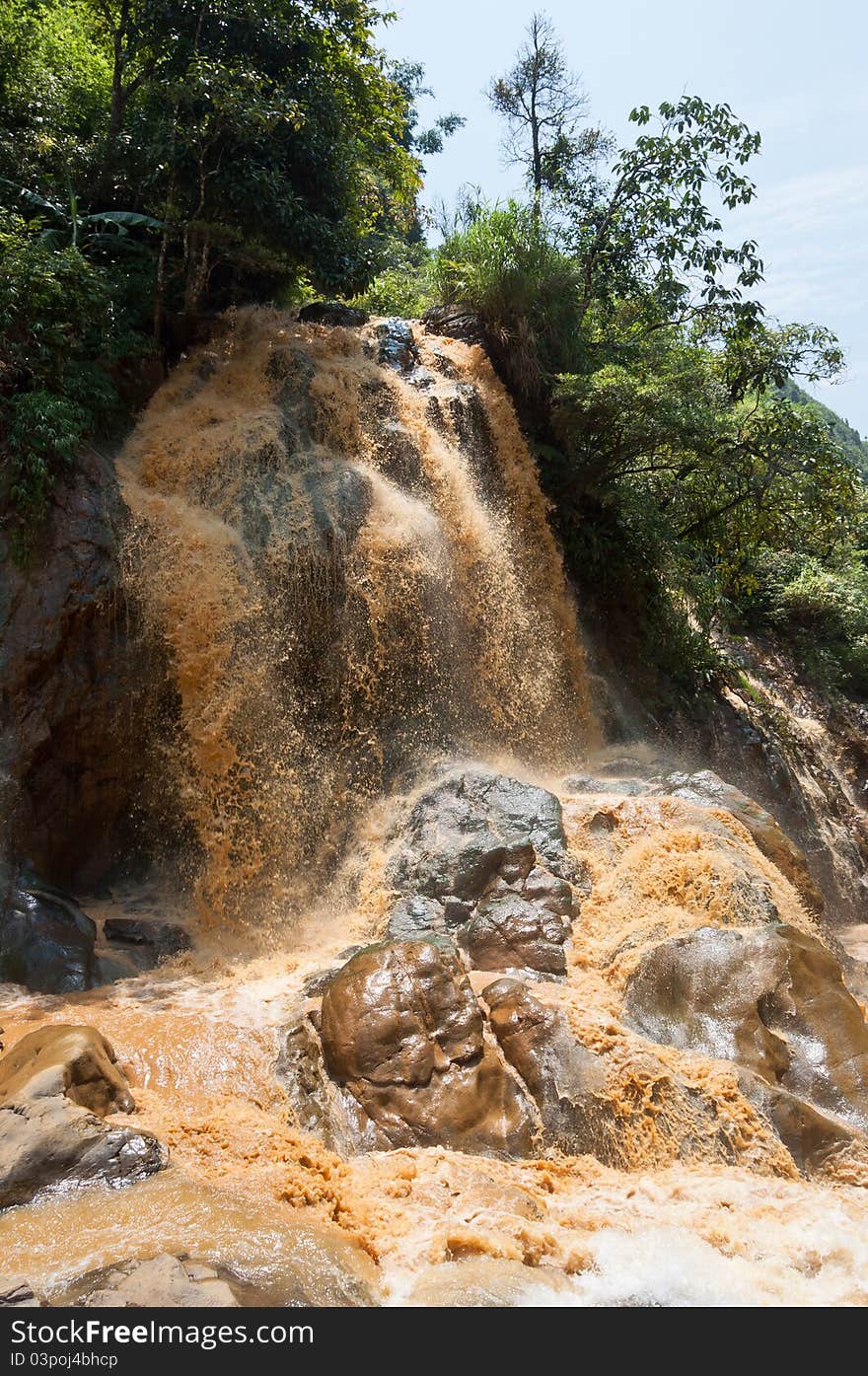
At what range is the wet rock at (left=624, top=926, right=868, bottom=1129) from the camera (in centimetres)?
544

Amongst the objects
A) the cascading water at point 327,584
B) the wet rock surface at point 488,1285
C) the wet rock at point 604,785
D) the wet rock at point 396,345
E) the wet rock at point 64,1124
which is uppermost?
the wet rock at point 396,345

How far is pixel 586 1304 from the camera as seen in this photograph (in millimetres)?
3686

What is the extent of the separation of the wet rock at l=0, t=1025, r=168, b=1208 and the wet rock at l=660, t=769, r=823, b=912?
5024 mm

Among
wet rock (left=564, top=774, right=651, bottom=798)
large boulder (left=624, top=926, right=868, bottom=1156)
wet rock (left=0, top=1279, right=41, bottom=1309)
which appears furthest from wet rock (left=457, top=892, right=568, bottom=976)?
wet rock (left=0, top=1279, right=41, bottom=1309)

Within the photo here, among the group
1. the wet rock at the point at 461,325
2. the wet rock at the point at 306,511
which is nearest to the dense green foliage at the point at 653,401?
the wet rock at the point at 461,325

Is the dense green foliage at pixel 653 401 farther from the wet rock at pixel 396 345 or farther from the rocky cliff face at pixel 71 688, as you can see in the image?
the rocky cliff face at pixel 71 688

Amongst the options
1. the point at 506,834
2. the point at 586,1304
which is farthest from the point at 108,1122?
the point at 506,834

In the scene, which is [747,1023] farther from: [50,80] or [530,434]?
[50,80]

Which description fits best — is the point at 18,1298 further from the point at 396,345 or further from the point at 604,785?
the point at 396,345

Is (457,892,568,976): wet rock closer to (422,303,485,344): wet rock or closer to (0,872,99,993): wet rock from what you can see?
(0,872,99,993): wet rock

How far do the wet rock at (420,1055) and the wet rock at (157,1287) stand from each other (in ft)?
5.98

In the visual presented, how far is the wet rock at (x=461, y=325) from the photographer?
12492 millimetres
